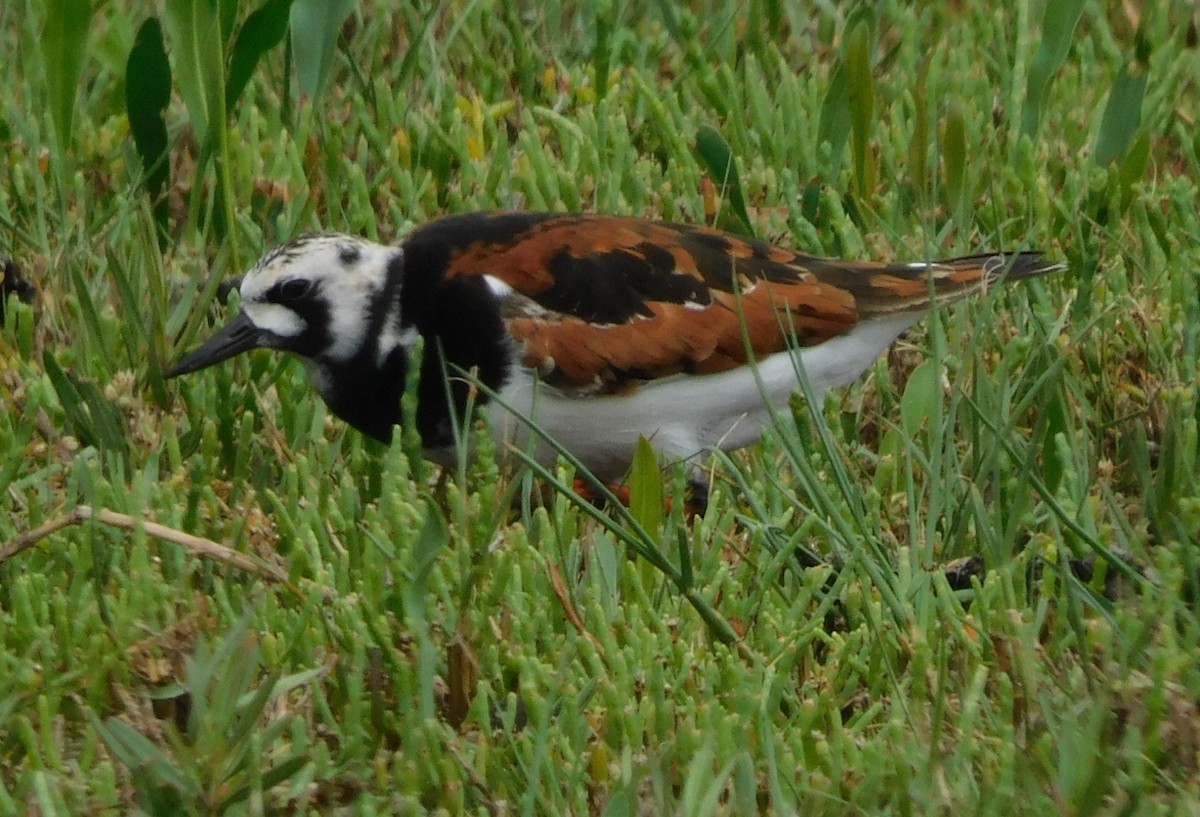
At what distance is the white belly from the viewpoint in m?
4.12

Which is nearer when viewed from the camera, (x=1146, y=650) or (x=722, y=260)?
(x=1146, y=650)

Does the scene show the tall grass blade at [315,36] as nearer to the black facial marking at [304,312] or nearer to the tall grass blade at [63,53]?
the tall grass blade at [63,53]

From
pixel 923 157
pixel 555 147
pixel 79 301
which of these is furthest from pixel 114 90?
pixel 923 157

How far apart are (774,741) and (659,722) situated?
0.19 metres

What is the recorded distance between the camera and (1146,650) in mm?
3025

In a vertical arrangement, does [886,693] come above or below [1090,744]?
below

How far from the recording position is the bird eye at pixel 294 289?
4176mm

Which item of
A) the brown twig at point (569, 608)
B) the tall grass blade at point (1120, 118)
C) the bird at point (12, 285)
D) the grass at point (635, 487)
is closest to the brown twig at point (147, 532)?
the grass at point (635, 487)

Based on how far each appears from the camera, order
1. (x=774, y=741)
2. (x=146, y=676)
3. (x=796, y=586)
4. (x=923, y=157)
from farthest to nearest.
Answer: (x=923, y=157) → (x=796, y=586) → (x=146, y=676) → (x=774, y=741)

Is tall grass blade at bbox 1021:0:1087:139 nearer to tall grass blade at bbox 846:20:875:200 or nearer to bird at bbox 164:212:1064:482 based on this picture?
tall grass blade at bbox 846:20:875:200

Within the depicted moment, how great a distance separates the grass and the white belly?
0.26 feet

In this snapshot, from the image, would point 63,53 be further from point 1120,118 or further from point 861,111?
point 1120,118

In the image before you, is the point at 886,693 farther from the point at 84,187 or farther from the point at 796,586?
the point at 84,187

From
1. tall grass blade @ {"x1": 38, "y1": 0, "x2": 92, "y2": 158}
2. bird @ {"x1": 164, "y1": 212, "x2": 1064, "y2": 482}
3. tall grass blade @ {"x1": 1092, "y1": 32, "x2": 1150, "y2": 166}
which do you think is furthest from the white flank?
tall grass blade @ {"x1": 1092, "y1": 32, "x2": 1150, "y2": 166}
